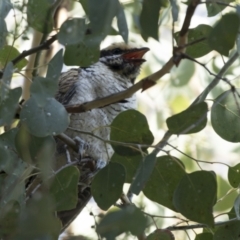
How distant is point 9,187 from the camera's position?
1.24 m

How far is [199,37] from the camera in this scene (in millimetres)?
1410

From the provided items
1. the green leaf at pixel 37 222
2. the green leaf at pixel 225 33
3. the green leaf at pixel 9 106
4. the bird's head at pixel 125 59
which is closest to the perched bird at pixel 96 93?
the bird's head at pixel 125 59

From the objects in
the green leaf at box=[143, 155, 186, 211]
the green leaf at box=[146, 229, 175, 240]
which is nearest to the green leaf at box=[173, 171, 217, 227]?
the green leaf at box=[143, 155, 186, 211]

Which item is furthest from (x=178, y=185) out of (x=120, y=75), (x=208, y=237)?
(x=120, y=75)

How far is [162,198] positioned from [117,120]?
20 centimetres

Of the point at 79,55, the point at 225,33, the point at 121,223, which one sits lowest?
A: the point at 121,223

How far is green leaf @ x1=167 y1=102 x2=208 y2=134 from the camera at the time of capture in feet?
3.99

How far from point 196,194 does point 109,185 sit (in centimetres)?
18

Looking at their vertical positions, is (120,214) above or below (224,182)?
below

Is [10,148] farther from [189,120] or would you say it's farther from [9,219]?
[189,120]

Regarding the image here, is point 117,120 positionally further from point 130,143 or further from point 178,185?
point 178,185

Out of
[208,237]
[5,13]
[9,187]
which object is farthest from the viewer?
[208,237]

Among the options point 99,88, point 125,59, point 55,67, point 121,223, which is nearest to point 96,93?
point 99,88

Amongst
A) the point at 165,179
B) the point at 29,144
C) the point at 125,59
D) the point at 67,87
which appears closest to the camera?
the point at 29,144
